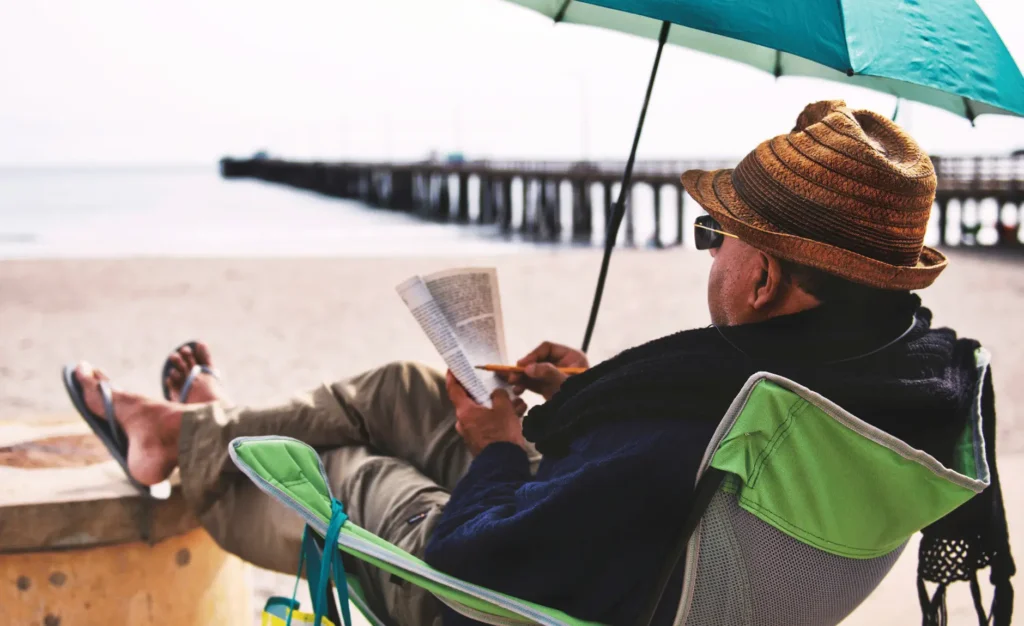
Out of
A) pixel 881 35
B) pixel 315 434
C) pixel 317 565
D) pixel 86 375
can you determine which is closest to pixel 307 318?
pixel 86 375

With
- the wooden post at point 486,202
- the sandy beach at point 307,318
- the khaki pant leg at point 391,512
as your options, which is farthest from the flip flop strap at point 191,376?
the wooden post at point 486,202

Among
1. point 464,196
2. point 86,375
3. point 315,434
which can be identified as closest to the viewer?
point 315,434

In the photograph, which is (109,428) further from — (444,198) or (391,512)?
(444,198)

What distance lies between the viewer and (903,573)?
318 centimetres

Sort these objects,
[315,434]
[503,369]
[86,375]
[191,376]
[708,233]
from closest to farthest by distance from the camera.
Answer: [708,233]
[503,369]
[315,434]
[86,375]
[191,376]

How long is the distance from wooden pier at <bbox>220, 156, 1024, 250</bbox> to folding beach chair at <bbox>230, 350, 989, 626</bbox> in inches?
862

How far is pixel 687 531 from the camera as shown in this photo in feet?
4.57

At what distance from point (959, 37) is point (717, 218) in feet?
2.30

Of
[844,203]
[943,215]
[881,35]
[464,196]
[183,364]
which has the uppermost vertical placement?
[881,35]

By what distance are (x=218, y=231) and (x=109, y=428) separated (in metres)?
26.7

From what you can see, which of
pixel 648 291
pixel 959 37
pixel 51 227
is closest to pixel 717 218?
pixel 959 37

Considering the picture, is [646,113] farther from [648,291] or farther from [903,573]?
[648,291]

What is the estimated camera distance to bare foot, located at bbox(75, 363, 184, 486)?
212 cm

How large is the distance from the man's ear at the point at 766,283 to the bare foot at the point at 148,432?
1.25 meters
